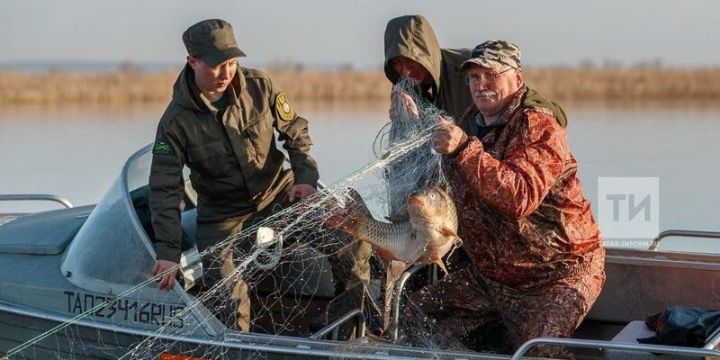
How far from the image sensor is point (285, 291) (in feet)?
20.9

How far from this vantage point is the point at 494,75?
5309mm

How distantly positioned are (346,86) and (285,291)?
2083 cm

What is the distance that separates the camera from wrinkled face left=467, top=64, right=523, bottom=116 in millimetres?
5309

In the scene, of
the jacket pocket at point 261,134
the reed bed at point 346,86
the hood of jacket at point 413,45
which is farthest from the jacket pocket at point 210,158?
the reed bed at point 346,86

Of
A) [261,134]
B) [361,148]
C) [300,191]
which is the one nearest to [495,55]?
[300,191]

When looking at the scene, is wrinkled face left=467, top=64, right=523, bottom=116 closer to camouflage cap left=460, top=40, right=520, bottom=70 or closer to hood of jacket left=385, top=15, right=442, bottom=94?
camouflage cap left=460, top=40, right=520, bottom=70

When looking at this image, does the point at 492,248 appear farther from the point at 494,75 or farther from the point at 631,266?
the point at 631,266

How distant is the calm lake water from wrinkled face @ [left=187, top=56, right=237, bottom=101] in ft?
17.2

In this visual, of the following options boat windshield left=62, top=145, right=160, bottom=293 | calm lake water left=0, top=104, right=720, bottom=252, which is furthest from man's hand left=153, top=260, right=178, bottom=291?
calm lake water left=0, top=104, right=720, bottom=252

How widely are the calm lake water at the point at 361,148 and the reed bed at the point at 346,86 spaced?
0.77 meters

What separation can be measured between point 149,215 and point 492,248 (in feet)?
5.88

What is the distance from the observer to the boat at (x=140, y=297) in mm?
5648

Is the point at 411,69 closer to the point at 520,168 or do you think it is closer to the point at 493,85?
the point at 493,85

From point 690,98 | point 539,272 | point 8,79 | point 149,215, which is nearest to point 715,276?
point 539,272
